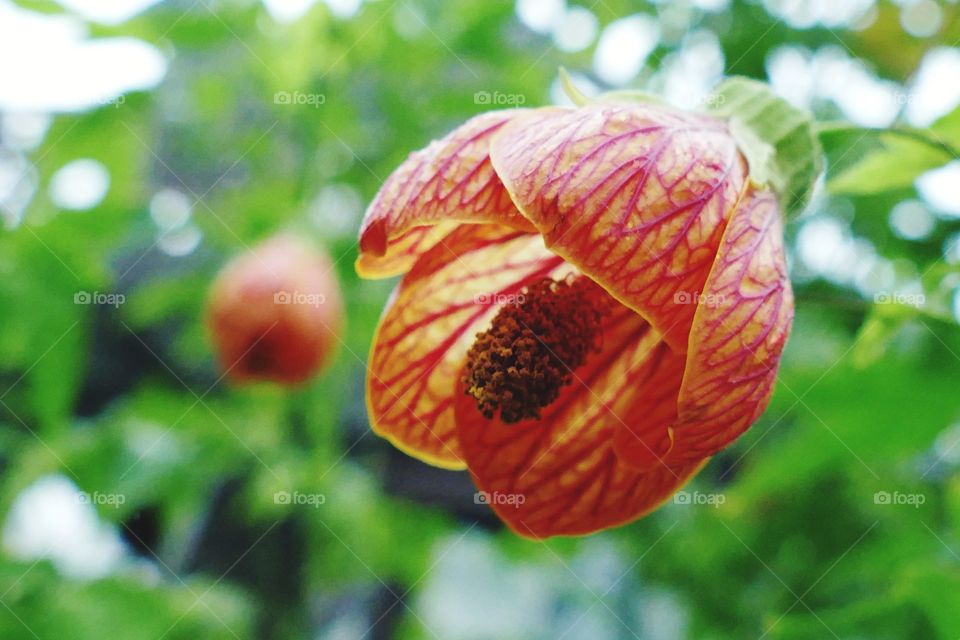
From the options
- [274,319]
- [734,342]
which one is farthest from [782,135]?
[274,319]

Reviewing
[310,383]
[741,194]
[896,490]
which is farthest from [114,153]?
[896,490]

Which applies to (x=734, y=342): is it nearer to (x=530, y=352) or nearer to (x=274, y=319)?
(x=530, y=352)

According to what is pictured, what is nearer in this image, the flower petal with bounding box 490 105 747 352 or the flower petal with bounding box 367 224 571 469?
the flower petal with bounding box 490 105 747 352

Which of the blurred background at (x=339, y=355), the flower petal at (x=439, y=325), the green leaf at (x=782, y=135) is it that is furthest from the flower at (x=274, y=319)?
the green leaf at (x=782, y=135)

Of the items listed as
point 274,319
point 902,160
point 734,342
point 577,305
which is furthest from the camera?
point 274,319

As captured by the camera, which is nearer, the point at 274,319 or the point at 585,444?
the point at 585,444

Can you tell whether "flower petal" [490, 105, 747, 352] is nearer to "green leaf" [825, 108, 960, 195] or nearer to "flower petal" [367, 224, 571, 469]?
"flower petal" [367, 224, 571, 469]

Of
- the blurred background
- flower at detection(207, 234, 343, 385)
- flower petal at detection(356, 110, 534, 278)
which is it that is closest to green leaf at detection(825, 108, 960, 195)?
the blurred background
